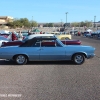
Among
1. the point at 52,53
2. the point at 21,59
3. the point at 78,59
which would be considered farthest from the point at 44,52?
the point at 78,59

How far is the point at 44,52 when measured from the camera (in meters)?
11.4

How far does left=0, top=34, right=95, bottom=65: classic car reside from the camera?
11.3m

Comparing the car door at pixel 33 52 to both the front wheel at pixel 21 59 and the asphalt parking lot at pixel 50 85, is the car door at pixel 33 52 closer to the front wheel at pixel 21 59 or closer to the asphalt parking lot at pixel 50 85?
the front wheel at pixel 21 59

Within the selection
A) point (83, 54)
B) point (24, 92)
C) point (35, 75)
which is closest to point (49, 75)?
point (35, 75)

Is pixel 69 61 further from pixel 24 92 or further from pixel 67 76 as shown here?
pixel 24 92

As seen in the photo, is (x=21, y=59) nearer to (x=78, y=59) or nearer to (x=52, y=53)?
(x=52, y=53)

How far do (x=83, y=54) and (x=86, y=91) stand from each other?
205 inches

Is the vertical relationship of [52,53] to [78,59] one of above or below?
above

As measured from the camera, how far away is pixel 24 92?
638 centimetres

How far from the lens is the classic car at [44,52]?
11.3 meters

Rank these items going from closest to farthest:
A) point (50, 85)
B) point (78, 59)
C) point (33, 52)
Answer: point (50, 85)
point (33, 52)
point (78, 59)

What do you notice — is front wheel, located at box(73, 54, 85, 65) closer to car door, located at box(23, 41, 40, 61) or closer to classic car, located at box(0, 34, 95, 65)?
classic car, located at box(0, 34, 95, 65)

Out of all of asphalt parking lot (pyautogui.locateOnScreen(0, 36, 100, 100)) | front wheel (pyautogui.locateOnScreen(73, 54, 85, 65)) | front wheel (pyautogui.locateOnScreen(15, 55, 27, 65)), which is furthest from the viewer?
front wheel (pyautogui.locateOnScreen(73, 54, 85, 65))

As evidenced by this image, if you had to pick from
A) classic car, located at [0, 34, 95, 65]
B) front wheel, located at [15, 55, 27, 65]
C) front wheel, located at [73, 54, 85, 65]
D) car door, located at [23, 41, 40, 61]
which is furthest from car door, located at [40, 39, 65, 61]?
front wheel, located at [15, 55, 27, 65]
